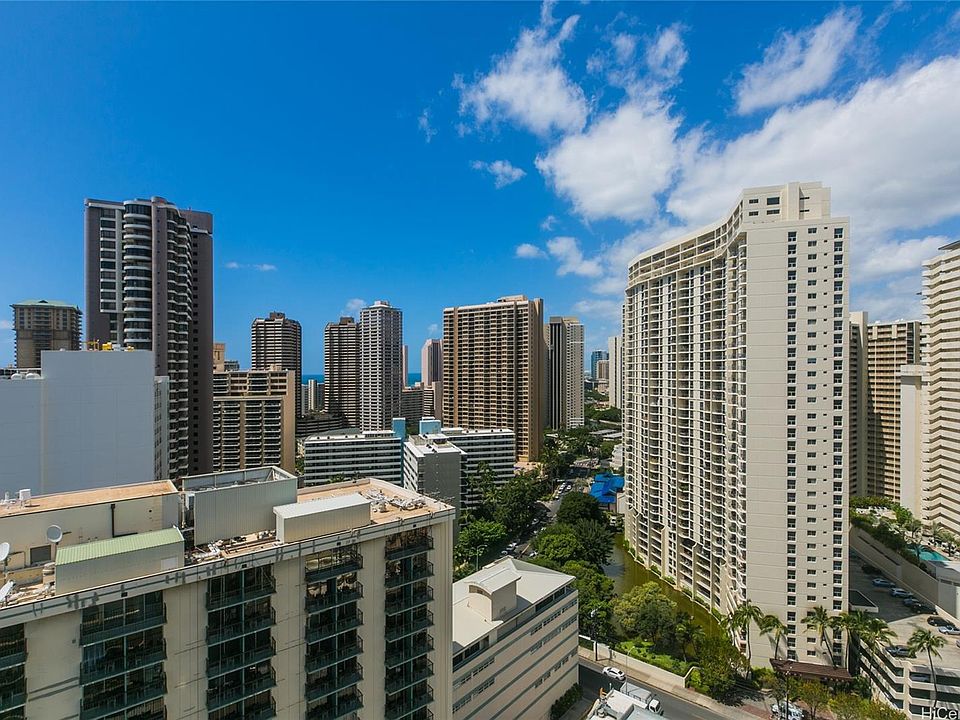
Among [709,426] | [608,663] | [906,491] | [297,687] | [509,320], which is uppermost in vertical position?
[509,320]

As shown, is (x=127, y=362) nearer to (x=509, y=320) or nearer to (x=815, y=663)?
(x=815, y=663)

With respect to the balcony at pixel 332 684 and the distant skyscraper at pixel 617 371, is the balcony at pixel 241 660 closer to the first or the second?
the balcony at pixel 332 684

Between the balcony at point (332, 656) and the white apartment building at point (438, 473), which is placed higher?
the balcony at point (332, 656)

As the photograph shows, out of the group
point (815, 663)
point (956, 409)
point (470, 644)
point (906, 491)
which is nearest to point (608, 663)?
point (815, 663)

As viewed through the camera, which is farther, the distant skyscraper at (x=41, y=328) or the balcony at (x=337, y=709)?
the distant skyscraper at (x=41, y=328)

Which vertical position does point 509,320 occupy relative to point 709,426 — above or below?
above

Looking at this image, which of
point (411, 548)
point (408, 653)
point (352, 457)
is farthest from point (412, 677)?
point (352, 457)

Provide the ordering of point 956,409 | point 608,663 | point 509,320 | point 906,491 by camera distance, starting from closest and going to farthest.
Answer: point 608,663
point 956,409
point 906,491
point 509,320

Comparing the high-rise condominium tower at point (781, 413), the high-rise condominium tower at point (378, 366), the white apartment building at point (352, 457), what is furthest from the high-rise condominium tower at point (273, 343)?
the high-rise condominium tower at point (781, 413)
